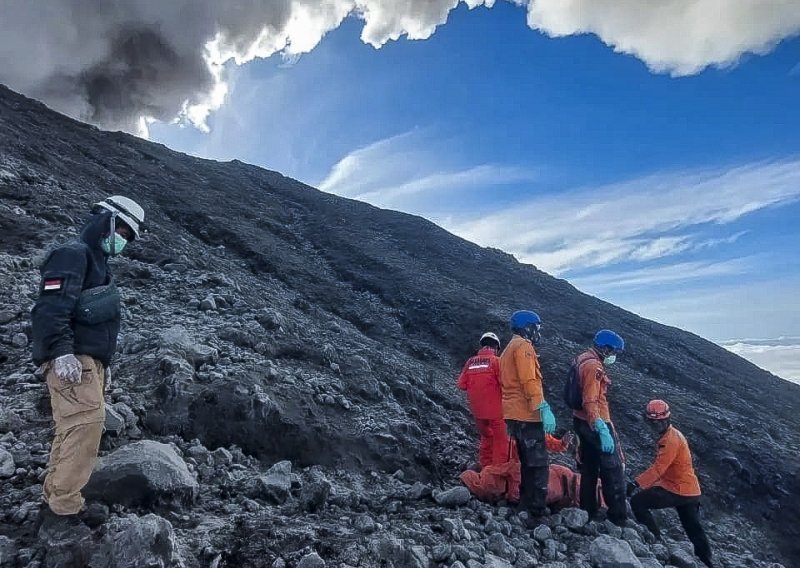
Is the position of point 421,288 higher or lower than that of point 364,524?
higher

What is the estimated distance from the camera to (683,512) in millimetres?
5996

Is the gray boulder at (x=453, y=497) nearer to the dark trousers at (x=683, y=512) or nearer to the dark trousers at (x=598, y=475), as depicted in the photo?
the dark trousers at (x=598, y=475)

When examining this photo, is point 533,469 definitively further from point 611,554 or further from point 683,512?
point 683,512

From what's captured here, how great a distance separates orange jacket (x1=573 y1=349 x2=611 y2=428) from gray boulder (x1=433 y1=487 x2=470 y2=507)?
1574 mm

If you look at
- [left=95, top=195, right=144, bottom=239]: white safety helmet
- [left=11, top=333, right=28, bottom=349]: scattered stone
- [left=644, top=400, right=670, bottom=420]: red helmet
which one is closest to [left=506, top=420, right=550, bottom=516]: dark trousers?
[left=644, top=400, right=670, bottom=420]: red helmet

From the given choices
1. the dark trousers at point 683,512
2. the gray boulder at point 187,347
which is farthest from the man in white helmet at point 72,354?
the dark trousers at point 683,512

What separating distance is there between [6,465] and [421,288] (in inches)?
495

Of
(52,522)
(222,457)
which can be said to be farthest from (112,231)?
(222,457)

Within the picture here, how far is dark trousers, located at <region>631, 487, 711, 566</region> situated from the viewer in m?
5.92

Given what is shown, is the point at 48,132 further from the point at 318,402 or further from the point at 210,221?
the point at 318,402

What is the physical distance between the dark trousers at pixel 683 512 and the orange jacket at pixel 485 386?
1.88 m

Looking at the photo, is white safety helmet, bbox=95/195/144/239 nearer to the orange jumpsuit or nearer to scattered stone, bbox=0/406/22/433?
scattered stone, bbox=0/406/22/433

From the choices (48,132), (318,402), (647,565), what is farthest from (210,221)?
(647,565)

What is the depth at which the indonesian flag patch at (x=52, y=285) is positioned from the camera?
3375 millimetres
